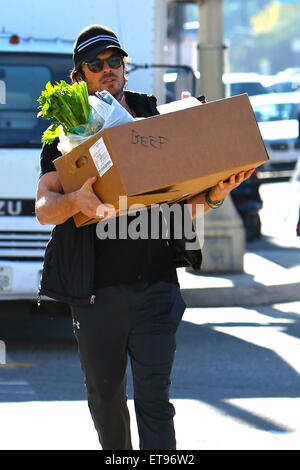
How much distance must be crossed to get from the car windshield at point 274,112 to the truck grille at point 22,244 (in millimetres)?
17562

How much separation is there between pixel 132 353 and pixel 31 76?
482cm

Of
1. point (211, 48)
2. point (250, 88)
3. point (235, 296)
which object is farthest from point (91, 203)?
point (250, 88)

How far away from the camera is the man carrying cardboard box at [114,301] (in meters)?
4.71

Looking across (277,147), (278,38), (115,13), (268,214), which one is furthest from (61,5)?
(278,38)

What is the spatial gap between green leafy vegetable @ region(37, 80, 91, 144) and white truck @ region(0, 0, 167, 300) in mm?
3942

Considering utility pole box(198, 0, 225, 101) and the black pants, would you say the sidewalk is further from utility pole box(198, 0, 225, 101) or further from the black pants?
the black pants

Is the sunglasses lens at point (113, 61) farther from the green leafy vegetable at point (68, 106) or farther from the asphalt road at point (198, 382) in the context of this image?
the asphalt road at point (198, 382)

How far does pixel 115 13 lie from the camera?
9.72 meters

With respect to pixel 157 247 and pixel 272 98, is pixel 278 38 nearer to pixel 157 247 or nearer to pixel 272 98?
pixel 272 98

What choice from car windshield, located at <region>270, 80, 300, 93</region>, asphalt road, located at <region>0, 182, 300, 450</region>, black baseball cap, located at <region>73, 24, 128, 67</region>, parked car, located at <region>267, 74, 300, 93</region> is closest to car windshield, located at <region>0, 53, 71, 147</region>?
asphalt road, located at <region>0, 182, 300, 450</region>

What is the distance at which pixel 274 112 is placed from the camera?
1009 inches

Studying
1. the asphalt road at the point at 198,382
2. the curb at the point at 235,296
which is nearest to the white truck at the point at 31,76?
the asphalt road at the point at 198,382

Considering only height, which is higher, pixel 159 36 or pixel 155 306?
pixel 159 36
